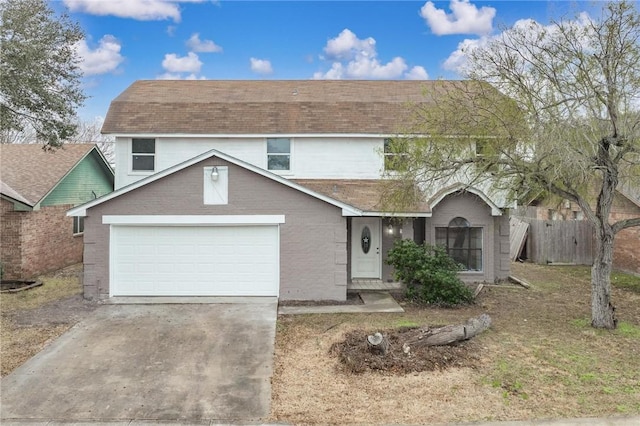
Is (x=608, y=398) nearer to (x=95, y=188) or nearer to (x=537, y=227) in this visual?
(x=537, y=227)

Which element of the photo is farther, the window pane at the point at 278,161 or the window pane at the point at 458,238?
the window pane at the point at 278,161

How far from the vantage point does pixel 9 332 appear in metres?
9.23

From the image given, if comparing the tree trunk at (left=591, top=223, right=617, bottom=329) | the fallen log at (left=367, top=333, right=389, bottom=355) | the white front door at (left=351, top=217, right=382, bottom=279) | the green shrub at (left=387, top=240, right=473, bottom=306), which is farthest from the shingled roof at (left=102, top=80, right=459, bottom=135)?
the fallen log at (left=367, top=333, right=389, bottom=355)

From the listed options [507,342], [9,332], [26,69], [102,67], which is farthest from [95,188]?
[507,342]

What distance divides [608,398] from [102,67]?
76.2ft

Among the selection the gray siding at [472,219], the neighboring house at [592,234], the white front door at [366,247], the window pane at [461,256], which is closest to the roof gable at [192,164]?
the white front door at [366,247]

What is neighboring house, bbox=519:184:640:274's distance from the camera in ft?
51.3

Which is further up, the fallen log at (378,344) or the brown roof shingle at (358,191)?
the brown roof shingle at (358,191)

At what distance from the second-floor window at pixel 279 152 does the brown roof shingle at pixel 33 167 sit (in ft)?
23.9

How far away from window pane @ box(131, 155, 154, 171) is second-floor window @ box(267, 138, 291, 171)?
4.27 meters

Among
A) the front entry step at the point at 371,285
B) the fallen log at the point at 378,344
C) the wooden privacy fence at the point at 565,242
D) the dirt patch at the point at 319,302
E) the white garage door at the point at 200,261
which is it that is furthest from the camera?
the wooden privacy fence at the point at 565,242

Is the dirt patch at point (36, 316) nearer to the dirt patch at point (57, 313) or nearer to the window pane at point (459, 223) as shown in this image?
the dirt patch at point (57, 313)

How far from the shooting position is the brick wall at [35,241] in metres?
14.7

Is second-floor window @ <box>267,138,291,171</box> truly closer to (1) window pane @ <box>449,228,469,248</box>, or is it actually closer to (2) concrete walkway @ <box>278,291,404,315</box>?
(2) concrete walkway @ <box>278,291,404,315</box>
